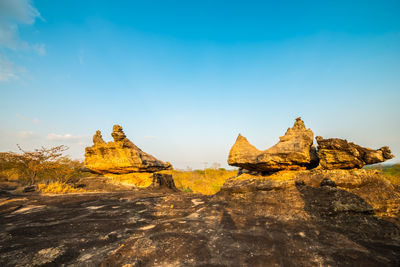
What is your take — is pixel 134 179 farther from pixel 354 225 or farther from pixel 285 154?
pixel 354 225

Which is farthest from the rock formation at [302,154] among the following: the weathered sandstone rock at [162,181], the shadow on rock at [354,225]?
the weathered sandstone rock at [162,181]

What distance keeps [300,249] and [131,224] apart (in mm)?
4640

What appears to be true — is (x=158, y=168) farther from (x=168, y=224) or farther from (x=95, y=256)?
(x=95, y=256)

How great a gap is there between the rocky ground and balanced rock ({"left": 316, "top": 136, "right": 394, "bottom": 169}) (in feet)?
1.60

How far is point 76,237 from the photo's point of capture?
13.7ft

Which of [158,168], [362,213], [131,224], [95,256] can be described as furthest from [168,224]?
[158,168]

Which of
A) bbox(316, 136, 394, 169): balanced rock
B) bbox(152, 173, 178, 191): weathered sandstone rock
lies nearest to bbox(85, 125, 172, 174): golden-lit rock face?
bbox(152, 173, 178, 191): weathered sandstone rock

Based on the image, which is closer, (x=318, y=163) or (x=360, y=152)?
(x=360, y=152)

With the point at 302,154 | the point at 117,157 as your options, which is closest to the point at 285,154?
the point at 302,154

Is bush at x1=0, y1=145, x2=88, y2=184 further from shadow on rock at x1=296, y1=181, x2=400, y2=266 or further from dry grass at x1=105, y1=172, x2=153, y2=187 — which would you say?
shadow on rock at x1=296, y1=181, x2=400, y2=266

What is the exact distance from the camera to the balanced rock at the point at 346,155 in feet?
20.2

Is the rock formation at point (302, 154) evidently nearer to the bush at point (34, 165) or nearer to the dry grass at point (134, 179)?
the dry grass at point (134, 179)

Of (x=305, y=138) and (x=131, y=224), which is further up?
(x=305, y=138)

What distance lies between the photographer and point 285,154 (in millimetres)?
7098
